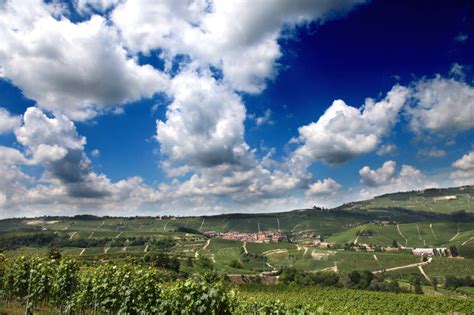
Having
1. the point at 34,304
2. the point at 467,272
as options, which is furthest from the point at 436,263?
the point at 34,304

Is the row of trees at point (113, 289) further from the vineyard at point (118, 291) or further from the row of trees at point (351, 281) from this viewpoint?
the row of trees at point (351, 281)

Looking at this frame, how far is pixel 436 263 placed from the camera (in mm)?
184875

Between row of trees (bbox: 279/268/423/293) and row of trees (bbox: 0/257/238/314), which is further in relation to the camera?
row of trees (bbox: 279/268/423/293)

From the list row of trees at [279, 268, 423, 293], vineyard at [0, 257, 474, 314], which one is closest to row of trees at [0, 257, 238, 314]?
vineyard at [0, 257, 474, 314]

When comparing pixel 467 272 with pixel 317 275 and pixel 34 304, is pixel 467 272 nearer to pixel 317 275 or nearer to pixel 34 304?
pixel 317 275

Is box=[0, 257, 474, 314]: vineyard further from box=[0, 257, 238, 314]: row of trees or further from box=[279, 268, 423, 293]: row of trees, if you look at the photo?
box=[279, 268, 423, 293]: row of trees

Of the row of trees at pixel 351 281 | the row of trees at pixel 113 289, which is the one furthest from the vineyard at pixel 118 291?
the row of trees at pixel 351 281

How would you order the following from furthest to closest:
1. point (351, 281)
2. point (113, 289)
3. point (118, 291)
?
point (351, 281) < point (113, 289) < point (118, 291)

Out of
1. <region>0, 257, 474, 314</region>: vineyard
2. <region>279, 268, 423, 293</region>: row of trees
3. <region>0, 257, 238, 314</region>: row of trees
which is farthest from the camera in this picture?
→ <region>279, 268, 423, 293</region>: row of trees

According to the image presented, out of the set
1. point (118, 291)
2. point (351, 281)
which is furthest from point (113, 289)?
point (351, 281)

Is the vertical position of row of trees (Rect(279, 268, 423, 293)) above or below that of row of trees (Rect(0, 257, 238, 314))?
below

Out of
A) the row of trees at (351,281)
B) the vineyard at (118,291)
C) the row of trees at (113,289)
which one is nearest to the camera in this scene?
the row of trees at (113,289)

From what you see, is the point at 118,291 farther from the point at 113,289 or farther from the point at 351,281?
the point at 351,281

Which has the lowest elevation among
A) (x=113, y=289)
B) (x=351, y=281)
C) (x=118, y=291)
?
(x=351, y=281)
